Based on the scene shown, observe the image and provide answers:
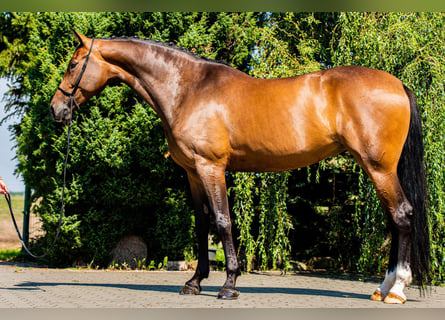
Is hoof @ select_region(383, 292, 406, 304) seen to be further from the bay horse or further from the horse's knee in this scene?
the horse's knee

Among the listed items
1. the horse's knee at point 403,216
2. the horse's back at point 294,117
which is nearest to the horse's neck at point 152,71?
the horse's back at point 294,117

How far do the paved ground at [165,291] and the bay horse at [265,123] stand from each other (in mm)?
357

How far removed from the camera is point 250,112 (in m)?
4.84

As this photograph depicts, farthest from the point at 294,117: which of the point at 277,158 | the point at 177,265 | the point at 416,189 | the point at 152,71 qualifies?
the point at 177,265

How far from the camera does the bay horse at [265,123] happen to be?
14.8ft

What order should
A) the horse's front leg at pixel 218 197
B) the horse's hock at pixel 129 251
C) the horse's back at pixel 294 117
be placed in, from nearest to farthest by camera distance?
the horse's back at pixel 294 117 → the horse's front leg at pixel 218 197 → the horse's hock at pixel 129 251

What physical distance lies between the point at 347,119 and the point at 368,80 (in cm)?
49

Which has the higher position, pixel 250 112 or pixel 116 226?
pixel 250 112

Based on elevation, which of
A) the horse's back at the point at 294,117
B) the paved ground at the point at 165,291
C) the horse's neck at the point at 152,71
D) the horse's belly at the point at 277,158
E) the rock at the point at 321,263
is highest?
the horse's neck at the point at 152,71

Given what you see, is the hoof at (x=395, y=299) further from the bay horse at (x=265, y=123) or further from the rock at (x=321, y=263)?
the rock at (x=321, y=263)

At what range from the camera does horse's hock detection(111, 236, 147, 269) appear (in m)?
7.90

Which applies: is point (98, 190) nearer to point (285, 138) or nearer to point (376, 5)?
point (285, 138)

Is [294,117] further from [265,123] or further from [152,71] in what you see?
[152,71]

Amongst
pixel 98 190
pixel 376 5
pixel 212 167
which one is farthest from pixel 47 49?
pixel 376 5
